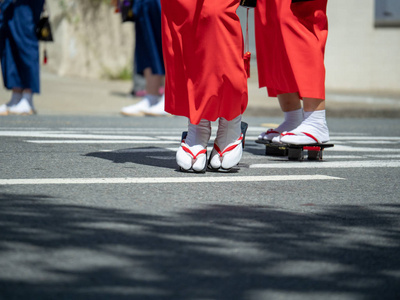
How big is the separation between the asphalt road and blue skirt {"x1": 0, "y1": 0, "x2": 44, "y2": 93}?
4057 mm

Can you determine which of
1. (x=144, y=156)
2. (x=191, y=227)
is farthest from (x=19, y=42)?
(x=191, y=227)

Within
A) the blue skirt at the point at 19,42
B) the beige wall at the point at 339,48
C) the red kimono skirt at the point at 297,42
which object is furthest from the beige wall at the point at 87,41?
the red kimono skirt at the point at 297,42

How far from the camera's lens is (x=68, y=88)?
41.4ft

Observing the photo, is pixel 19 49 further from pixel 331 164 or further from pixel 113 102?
pixel 331 164

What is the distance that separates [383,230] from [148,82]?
619cm

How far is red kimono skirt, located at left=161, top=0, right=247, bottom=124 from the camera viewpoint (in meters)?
3.70

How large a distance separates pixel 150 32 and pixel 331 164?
461 centimetres

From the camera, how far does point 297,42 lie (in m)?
4.34

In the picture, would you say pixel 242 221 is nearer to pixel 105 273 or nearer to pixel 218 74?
pixel 105 273

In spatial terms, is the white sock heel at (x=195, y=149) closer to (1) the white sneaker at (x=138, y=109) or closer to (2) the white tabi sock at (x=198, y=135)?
(2) the white tabi sock at (x=198, y=135)

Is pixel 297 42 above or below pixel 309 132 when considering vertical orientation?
above

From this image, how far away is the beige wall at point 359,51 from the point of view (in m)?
15.7

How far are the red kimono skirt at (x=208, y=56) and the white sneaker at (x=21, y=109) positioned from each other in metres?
4.59

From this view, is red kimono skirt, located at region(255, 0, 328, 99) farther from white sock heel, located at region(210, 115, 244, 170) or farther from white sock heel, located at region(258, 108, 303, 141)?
white sock heel, located at region(210, 115, 244, 170)
